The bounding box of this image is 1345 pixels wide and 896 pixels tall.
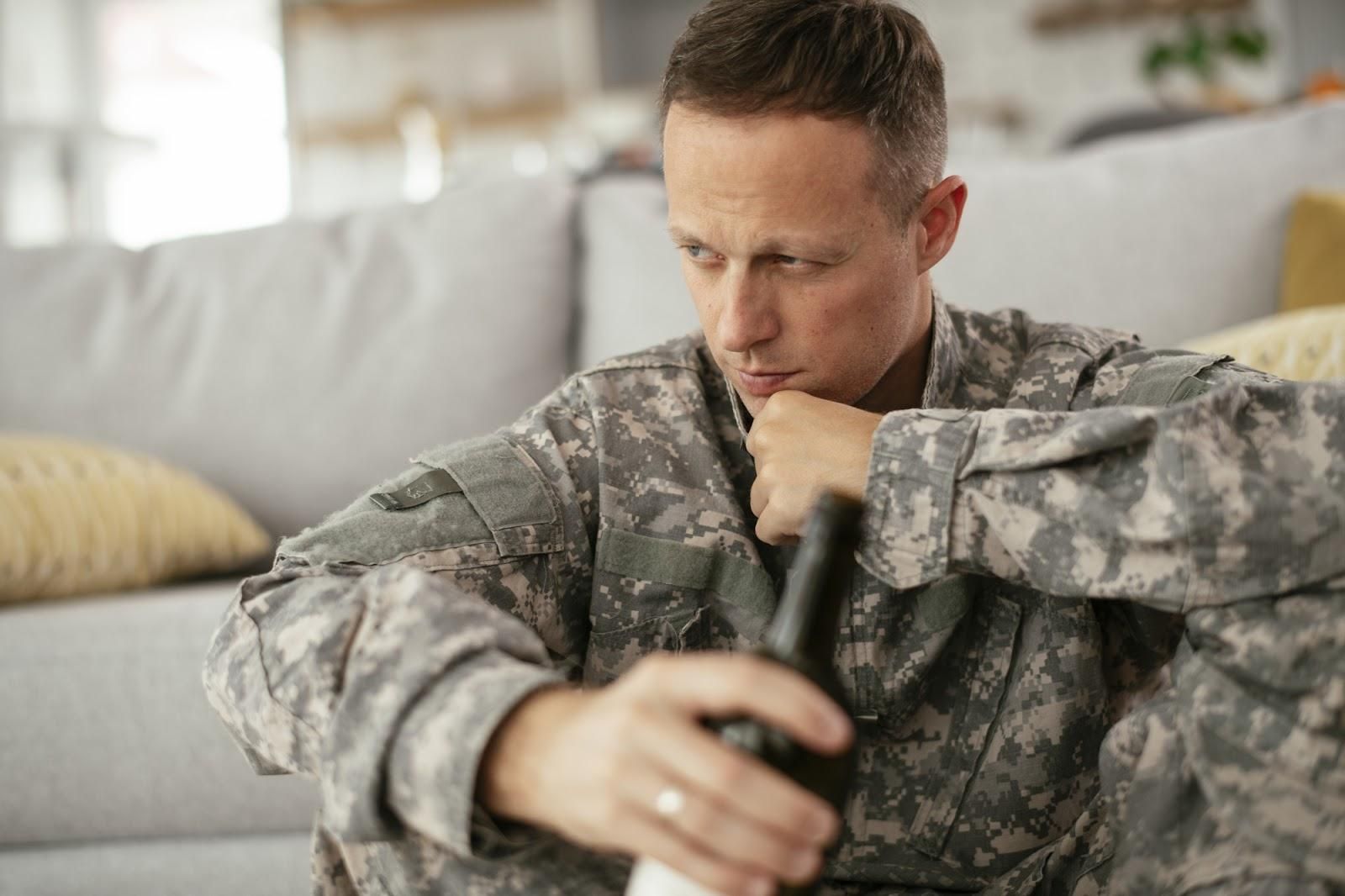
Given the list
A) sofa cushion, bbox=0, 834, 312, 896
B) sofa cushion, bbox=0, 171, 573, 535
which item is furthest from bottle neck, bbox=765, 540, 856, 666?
sofa cushion, bbox=0, 171, 573, 535

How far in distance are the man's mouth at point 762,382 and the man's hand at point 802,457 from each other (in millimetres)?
58

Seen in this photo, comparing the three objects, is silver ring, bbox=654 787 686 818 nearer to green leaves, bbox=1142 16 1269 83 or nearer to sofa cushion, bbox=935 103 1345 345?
sofa cushion, bbox=935 103 1345 345

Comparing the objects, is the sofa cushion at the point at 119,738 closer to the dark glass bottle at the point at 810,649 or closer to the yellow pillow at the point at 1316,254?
the dark glass bottle at the point at 810,649

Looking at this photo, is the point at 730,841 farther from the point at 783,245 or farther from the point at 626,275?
the point at 626,275

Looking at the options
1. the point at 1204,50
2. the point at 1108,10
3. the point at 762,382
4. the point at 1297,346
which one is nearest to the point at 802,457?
the point at 762,382

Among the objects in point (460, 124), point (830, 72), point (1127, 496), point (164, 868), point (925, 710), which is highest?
point (460, 124)

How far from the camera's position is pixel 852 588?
1.01 meters

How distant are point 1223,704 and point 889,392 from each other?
0.47 m

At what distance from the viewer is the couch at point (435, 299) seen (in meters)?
1.69

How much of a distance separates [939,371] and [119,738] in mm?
1039

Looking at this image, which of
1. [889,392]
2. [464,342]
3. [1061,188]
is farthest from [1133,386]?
[464,342]

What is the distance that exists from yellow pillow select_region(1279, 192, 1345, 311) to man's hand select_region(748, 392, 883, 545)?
3.13 feet

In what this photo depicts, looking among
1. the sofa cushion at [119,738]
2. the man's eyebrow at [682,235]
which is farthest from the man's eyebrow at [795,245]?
the sofa cushion at [119,738]

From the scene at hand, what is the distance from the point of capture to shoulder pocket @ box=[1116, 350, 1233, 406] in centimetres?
96
